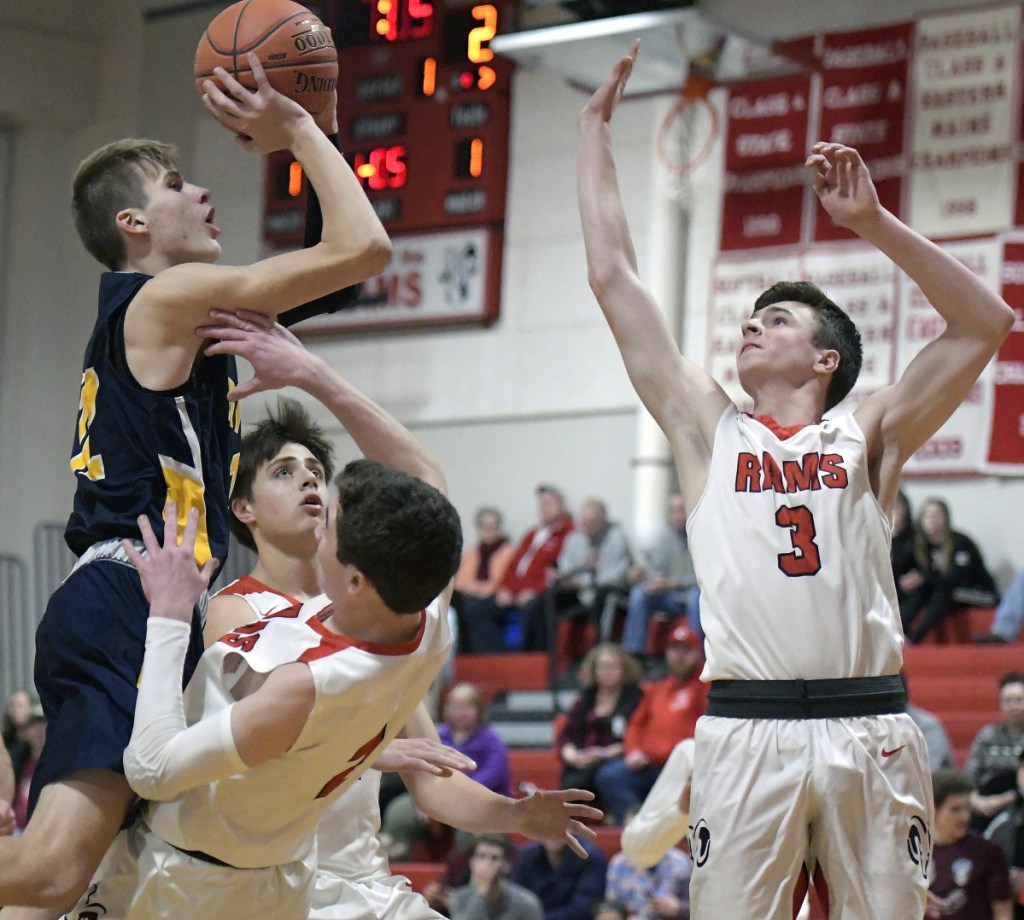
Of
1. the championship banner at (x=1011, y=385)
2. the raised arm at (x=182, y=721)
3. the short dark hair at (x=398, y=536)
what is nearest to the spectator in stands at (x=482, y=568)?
the championship banner at (x=1011, y=385)

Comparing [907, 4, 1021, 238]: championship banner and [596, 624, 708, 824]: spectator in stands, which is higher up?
[907, 4, 1021, 238]: championship banner

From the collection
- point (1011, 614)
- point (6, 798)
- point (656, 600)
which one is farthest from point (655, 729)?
point (6, 798)

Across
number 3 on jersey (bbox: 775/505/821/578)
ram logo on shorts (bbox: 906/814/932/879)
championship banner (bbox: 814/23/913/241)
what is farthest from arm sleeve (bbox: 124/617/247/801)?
championship banner (bbox: 814/23/913/241)

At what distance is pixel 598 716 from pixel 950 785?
347cm

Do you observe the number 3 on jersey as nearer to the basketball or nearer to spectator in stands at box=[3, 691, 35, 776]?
the basketball

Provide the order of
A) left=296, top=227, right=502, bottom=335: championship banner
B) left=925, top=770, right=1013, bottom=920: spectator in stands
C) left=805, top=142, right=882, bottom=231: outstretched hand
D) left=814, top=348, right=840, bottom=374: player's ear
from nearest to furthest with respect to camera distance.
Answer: left=805, top=142, right=882, bottom=231: outstretched hand → left=814, top=348, right=840, bottom=374: player's ear → left=925, top=770, right=1013, bottom=920: spectator in stands → left=296, top=227, right=502, bottom=335: championship banner

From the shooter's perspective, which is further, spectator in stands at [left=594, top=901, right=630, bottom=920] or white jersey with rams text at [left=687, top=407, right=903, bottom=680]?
spectator in stands at [left=594, top=901, right=630, bottom=920]

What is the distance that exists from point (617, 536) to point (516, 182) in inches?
161

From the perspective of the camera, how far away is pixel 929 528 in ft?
42.7

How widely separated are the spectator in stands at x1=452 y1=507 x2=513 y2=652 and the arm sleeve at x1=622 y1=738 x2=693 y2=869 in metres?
8.88

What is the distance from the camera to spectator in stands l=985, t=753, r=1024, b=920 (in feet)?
27.8

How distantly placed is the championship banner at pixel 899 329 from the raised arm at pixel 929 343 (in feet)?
28.0

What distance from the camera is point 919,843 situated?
428cm

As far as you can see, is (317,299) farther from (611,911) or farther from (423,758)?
(611,911)
